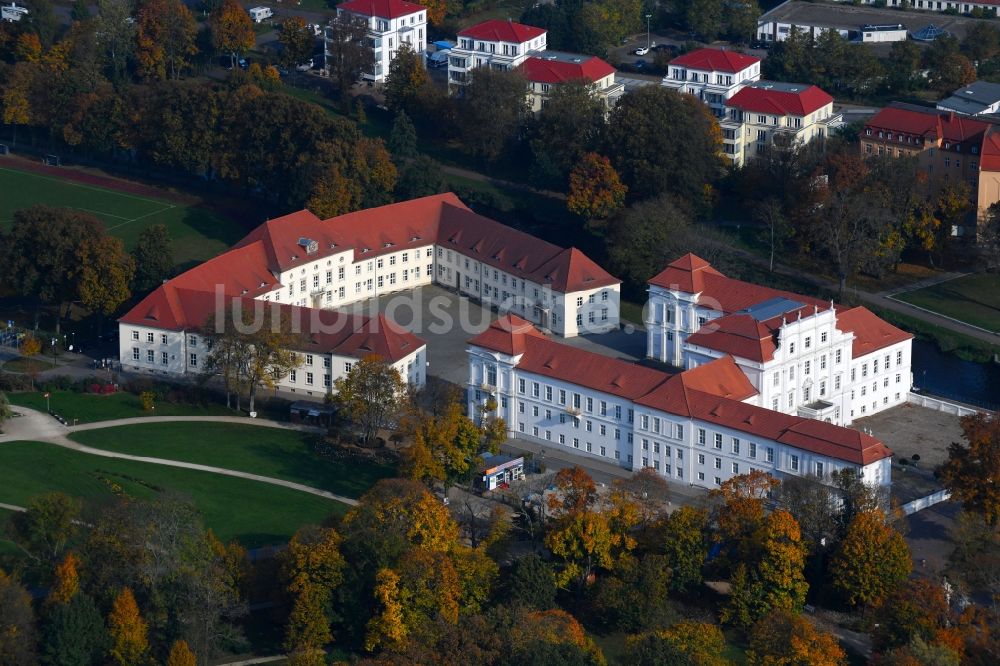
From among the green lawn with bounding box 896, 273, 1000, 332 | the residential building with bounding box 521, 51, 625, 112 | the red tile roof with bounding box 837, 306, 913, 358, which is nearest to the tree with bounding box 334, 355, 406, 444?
the red tile roof with bounding box 837, 306, 913, 358

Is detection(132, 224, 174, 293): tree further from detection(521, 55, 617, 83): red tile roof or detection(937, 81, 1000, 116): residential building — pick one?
detection(937, 81, 1000, 116): residential building

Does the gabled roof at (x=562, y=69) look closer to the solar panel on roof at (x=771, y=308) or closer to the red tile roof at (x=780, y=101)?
the red tile roof at (x=780, y=101)

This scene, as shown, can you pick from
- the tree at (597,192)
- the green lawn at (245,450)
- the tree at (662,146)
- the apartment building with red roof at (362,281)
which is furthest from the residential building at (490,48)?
the green lawn at (245,450)

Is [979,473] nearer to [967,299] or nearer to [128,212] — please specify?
[967,299]

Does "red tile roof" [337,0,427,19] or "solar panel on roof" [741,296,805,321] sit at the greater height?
"red tile roof" [337,0,427,19]

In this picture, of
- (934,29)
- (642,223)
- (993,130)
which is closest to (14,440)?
(642,223)

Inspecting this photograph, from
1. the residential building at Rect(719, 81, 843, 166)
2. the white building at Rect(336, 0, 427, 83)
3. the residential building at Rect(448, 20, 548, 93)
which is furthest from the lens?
the white building at Rect(336, 0, 427, 83)
